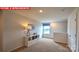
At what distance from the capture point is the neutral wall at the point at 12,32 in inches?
124

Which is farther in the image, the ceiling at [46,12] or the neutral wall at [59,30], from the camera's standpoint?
the neutral wall at [59,30]

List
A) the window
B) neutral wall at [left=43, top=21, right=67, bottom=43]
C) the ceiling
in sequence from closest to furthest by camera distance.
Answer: the ceiling, the window, neutral wall at [left=43, top=21, right=67, bottom=43]

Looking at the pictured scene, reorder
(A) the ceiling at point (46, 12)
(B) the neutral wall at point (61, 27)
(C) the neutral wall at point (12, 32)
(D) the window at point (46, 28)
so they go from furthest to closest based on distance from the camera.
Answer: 1. (B) the neutral wall at point (61, 27)
2. (D) the window at point (46, 28)
3. (C) the neutral wall at point (12, 32)
4. (A) the ceiling at point (46, 12)

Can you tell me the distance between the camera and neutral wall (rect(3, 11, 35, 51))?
3141 mm

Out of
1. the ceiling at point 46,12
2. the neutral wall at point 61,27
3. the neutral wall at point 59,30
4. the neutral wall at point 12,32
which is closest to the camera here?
the ceiling at point 46,12

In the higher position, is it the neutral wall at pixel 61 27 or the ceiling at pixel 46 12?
the ceiling at pixel 46 12

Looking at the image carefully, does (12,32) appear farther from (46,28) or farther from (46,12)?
(46,28)

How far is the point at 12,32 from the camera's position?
3412 millimetres

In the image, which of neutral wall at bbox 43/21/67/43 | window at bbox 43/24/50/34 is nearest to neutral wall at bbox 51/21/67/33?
neutral wall at bbox 43/21/67/43

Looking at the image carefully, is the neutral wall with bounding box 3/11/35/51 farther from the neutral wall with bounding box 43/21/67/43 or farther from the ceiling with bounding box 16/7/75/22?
the neutral wall with bounding box 43/21/67/43

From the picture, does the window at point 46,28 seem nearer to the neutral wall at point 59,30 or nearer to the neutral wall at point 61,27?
the neutral wall at point 59,30

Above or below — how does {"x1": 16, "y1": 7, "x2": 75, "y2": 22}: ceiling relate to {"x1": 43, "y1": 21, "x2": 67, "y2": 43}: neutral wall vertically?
above

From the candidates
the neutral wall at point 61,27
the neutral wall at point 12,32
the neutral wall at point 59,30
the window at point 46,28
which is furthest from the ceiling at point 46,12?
the neutral wall at point 61,27
